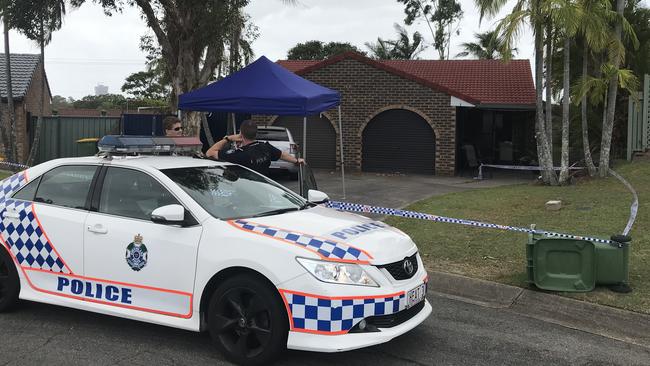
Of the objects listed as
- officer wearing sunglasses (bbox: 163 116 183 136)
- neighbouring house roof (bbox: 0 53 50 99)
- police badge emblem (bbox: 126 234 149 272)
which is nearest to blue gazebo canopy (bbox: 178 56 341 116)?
officer wearing sunglasses (bbox: 163 116 183 136)

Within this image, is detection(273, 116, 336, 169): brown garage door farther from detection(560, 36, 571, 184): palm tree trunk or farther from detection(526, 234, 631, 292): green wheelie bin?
detection(526, 234, 631, 292): green wheelie bin

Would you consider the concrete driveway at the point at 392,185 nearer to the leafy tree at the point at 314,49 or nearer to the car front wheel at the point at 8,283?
the car front wheel at the point at 8,283

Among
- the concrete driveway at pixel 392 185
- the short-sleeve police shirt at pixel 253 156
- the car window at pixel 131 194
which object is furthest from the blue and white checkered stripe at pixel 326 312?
the concrete driveway at pixel 392 185

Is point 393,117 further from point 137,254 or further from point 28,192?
point 137,254

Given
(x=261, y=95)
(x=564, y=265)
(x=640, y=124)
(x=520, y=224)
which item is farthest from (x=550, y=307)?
(x=640, y=124)

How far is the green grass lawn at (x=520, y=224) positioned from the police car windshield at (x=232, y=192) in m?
2.44

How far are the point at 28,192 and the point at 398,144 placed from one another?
14.1 meters

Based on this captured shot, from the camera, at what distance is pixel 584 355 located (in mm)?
4414

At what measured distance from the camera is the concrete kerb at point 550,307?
4.96 metres

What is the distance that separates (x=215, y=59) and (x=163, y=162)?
908 cm

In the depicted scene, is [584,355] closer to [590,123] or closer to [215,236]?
[215,236]

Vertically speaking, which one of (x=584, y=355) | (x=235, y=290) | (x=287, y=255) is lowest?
(x=584, y=355)

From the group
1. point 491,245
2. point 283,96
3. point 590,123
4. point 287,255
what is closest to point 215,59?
point 283,96

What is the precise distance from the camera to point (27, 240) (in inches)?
189
